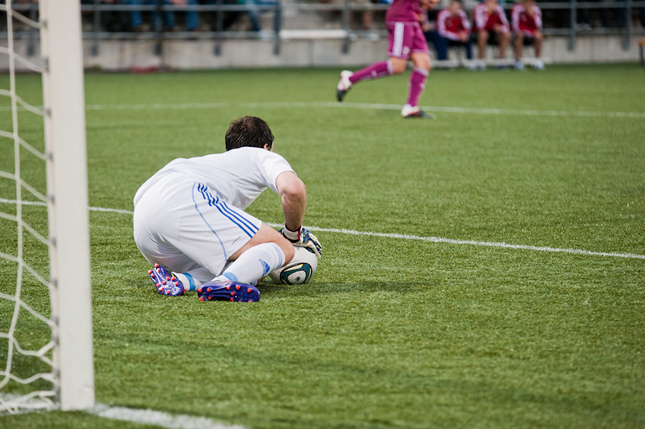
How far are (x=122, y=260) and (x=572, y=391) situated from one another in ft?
8.63

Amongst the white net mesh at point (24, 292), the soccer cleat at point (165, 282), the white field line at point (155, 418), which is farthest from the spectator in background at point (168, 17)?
the white field line at point (155, 418)

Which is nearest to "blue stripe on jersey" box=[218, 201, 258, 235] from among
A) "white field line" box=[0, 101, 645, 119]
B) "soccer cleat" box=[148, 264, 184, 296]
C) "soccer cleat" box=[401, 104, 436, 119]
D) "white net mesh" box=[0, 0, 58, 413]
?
"soccer cleat" box=[148, 264, 184, 296]

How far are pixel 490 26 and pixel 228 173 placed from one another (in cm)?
1794

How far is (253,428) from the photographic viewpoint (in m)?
2.58

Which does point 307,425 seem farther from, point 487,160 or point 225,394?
point 487,160

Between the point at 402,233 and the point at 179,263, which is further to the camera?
the point at 402,233

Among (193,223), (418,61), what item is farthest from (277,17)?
(193,223)

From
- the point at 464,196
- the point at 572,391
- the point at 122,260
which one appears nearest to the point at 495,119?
the point at 464,196

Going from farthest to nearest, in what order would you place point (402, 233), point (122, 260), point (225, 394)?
point (402, 233) → point (122, 260) → point (225, 394)

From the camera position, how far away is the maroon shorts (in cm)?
1077

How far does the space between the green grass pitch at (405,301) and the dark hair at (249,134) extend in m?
0.67

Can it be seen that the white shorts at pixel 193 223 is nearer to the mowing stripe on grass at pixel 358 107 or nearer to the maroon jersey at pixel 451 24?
the mowing stripe on grass at pixel 358 107

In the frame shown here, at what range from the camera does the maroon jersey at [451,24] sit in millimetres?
20688

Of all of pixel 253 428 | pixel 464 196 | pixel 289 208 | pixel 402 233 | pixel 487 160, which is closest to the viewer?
pixel 253 428
